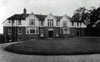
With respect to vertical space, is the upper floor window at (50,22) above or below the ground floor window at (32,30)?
above

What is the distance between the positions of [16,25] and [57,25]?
14.4m

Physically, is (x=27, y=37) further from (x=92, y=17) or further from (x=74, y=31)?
Answer: (x=92, y=17)

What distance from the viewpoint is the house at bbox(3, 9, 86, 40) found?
4306cm

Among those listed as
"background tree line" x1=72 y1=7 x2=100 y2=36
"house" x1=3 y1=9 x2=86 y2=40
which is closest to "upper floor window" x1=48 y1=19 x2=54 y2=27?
"house" x1=3 y1=9 x2=86 y2=40

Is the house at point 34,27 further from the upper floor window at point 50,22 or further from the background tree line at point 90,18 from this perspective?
the background tree line at point 90,18

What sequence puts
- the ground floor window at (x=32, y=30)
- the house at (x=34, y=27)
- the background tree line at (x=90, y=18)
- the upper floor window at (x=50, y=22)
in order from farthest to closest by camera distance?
the background tree line at (x=90, y=18)
the upper floor window at (x=50, y=22)
the ground floor window at (x=32, y=30)
the house at (x=34, y=27)

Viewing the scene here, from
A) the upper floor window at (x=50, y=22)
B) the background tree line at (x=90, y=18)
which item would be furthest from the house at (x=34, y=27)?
the background tree line at (x=90, y=18)

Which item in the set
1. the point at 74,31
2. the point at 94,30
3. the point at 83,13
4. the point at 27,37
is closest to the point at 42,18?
the point at 27,37

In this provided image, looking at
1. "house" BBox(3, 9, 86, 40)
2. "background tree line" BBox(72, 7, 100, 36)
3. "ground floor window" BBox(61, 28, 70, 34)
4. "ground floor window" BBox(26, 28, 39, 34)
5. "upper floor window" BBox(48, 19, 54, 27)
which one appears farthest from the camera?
"background tree line" BBox(72, 7, 100, 36)

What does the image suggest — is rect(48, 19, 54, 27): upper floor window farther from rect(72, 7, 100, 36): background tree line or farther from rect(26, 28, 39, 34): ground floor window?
rect(72, 7, 100, 36): background tree line

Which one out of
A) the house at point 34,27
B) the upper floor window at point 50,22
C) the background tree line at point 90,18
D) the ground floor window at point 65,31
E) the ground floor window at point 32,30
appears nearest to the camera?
the house at point 34,27

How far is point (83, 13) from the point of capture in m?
73.2

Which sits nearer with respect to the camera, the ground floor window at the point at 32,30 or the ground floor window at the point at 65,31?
the ground floor window at the point at 32,30

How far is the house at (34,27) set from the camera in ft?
141
